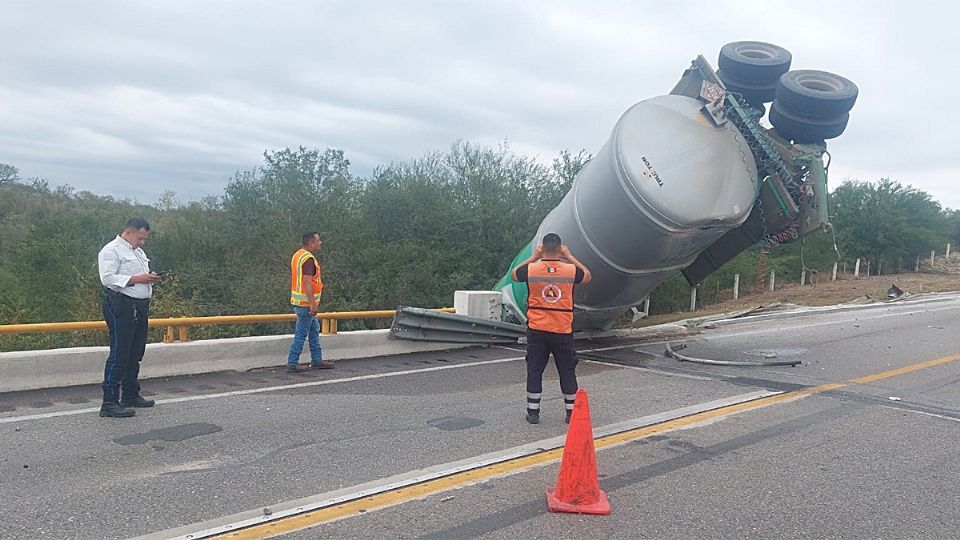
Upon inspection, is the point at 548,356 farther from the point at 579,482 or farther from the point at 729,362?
the point at 729,362

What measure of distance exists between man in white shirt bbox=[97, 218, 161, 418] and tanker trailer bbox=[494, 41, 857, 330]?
5.45 meters

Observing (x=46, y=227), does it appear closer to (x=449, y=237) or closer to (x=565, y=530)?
(x=449, y=237)

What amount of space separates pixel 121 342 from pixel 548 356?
3.56 metres

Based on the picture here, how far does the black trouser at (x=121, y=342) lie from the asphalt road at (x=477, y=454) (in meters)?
0.28

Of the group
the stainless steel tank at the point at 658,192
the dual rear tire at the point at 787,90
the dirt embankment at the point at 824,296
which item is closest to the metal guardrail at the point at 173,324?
the stainless steel tank at the point at 658,192

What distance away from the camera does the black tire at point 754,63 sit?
9453 mm

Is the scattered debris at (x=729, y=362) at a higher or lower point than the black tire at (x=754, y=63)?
lower

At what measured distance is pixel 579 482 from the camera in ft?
13.5

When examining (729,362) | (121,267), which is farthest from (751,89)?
(121,267)

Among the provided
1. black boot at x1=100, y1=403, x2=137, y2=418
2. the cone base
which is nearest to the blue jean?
black boot at x1=100, y1=403, x2=137, y2=418

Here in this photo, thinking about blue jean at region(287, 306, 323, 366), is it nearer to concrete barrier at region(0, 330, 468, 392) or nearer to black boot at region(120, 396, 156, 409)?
concrete barrier at region(0, 330, 468, 392)

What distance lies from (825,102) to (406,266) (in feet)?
57.7

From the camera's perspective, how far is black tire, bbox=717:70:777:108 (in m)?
9.59

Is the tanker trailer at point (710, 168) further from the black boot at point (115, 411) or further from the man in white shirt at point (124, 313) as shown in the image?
the black boot at point (115, 411)
